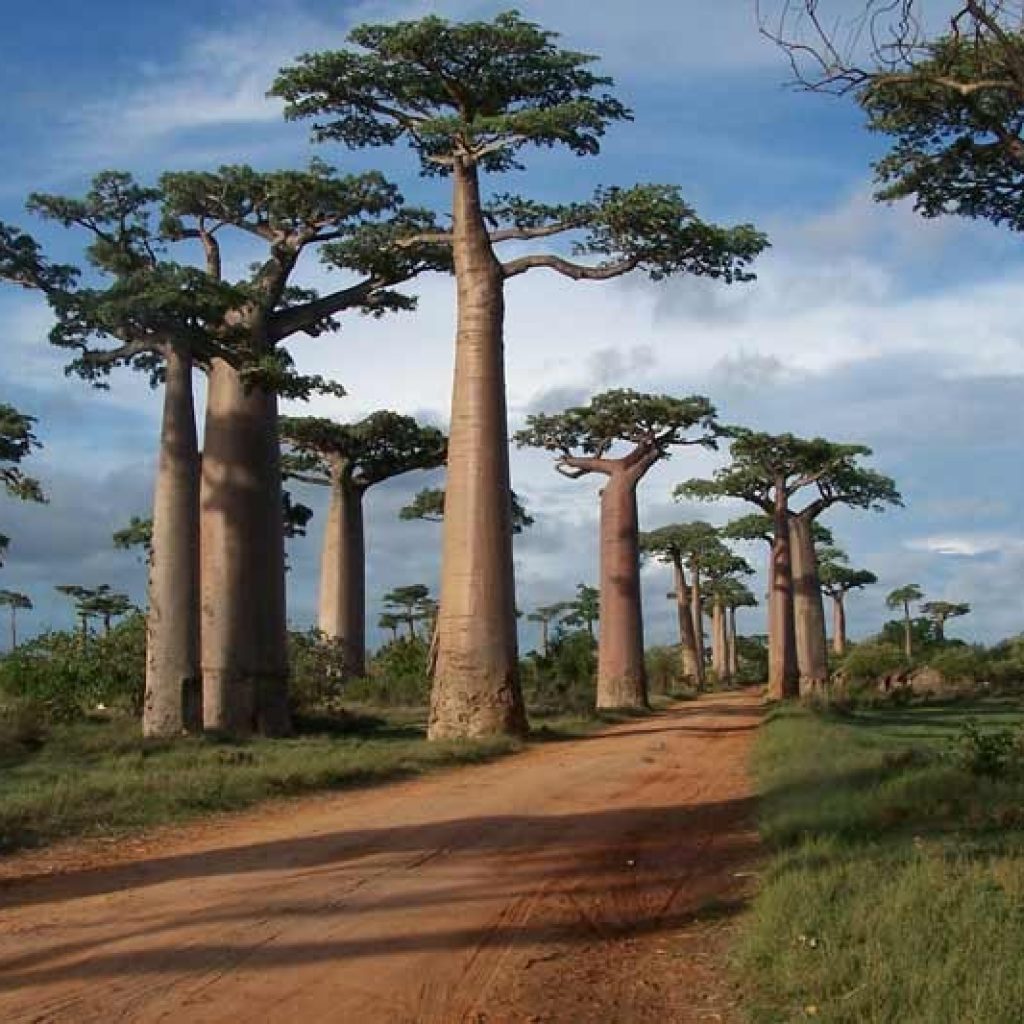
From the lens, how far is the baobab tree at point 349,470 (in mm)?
28219

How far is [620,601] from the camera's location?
27.2m

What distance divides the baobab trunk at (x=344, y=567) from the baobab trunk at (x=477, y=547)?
1272 cm

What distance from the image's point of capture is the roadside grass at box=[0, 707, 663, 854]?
346 inches

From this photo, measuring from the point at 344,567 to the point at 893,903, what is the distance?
82.0ft

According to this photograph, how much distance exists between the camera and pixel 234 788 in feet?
33.3

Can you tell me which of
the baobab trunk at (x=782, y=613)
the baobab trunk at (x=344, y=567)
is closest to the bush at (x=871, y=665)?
the baobab trunk at (x=782, y=613)

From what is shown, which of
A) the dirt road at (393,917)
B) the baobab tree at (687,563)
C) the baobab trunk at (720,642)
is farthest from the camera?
the baobab trunk at (720,642)

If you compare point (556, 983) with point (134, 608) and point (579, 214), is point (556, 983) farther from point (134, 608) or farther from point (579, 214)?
point (134, 608)

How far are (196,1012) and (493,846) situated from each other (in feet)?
11.9

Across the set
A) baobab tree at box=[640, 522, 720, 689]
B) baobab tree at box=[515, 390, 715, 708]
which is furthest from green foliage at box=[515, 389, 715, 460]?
baobab tree at box=[640, 522, 720, 689]

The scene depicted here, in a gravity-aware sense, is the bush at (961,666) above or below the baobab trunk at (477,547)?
below

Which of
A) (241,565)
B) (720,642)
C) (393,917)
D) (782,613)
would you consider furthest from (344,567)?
(720,642)

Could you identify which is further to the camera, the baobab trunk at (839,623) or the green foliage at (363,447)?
the baobab trunk at (839,623)

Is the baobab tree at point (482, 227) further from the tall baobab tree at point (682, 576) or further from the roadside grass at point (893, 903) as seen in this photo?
the tall baobab tree at point (682, 576)
